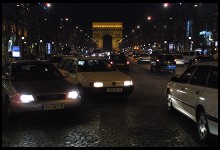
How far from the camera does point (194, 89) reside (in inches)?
312

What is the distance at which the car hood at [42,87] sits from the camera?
937 centimetres

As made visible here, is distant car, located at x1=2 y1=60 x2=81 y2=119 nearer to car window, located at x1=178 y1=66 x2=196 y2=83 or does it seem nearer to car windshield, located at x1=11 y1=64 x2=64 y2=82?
car windshield, located at x1=11 y1=64 x2=64 y2=82

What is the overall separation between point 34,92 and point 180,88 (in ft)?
11.4

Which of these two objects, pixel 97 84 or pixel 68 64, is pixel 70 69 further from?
pixel 97 84

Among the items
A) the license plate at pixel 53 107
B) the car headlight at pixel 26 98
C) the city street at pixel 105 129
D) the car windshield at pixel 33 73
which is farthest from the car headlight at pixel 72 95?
the car windshield at pixel 33 73

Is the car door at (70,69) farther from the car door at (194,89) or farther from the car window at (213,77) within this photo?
the car window at (213,77)

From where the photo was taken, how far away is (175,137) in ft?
25.3

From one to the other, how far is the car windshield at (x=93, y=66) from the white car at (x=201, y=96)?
4.98m

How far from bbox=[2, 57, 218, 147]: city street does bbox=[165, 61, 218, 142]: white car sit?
367 millimetres

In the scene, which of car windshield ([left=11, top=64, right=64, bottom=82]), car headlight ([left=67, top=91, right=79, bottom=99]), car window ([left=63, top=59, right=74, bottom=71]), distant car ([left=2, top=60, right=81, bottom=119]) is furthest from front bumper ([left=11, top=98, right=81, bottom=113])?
car window ([left=63, top=59, right=74, bottom=71])

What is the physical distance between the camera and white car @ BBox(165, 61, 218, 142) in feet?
22.0

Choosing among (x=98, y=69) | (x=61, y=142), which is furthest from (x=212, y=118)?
(x=98, y=69)

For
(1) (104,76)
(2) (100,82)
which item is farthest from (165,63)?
(2) (100,82)

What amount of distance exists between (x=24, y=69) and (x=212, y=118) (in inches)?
242
